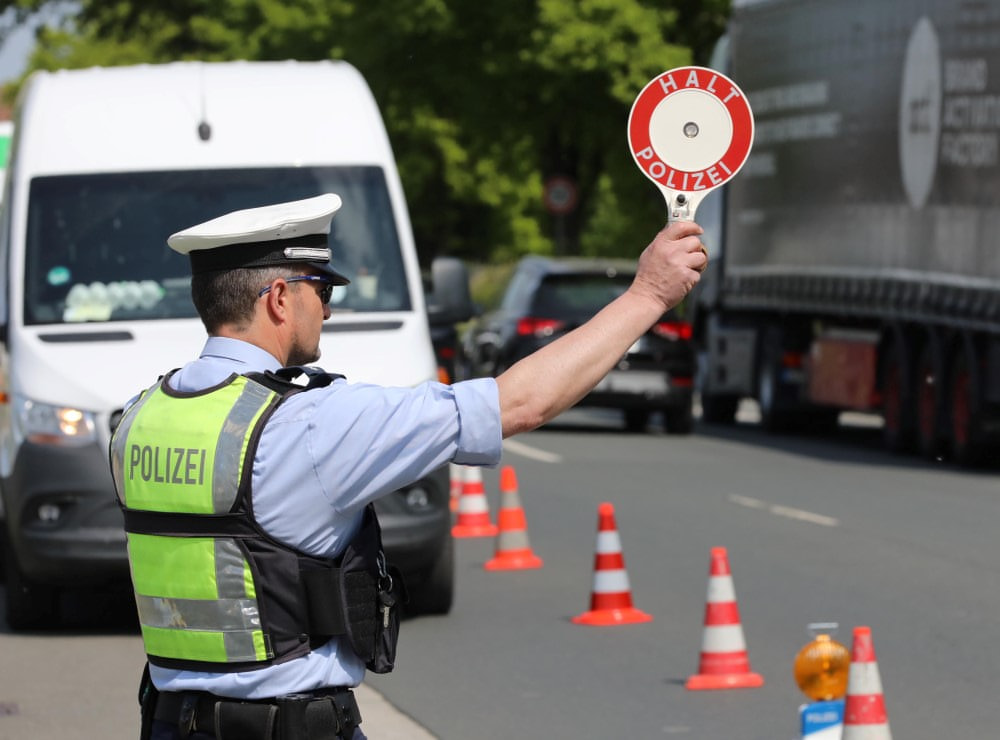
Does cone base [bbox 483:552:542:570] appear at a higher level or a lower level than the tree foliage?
lower

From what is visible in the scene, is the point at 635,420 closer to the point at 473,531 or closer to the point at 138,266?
the point at 473,531

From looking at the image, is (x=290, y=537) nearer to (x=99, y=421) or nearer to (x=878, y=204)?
(x=99, y=421)

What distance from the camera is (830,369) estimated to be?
23797 millimetres

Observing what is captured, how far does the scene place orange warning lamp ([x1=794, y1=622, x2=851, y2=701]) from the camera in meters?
6.46

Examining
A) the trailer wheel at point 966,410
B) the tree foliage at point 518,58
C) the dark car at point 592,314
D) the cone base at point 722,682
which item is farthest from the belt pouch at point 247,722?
the tree foliage at point 518,58

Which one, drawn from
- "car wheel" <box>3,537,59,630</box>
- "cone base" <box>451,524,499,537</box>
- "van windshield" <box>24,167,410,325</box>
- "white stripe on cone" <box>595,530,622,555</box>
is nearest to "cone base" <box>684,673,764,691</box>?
"white stripe on cone" <box>595,530,622,555</box>

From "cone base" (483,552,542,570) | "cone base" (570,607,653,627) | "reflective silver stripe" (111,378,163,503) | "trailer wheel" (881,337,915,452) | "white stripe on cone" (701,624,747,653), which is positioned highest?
"reflective silver stripe" (111,378,163,503)

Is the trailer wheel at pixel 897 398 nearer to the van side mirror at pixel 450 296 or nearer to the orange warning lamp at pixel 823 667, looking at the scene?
the van side mirror at pixel 450 296

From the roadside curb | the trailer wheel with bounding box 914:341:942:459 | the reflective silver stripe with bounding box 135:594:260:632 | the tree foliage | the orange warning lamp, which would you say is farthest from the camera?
the tree foliage

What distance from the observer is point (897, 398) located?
21.4 metres

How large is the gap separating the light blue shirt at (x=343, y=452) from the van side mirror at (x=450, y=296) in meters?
7.14

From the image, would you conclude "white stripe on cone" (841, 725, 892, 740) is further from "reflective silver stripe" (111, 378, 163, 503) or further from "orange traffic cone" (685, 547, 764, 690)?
"reflective silver stripe" (111, 378, 163, 503)

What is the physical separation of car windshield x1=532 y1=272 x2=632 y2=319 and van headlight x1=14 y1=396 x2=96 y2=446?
1357 cm

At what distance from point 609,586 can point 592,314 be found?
13103 mm
